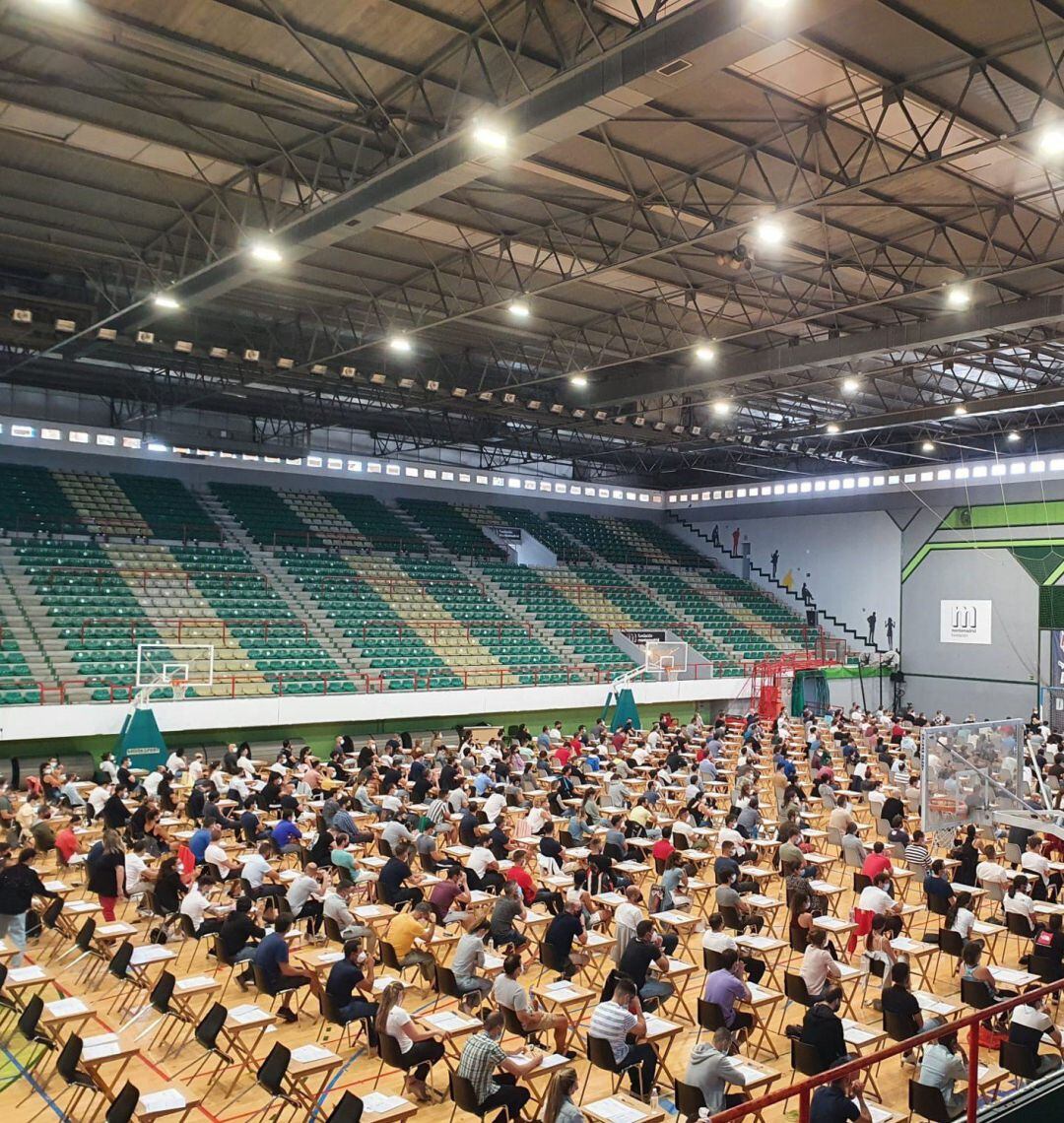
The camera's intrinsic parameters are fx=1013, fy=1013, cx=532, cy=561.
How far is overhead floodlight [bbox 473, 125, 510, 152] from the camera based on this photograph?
430 inches

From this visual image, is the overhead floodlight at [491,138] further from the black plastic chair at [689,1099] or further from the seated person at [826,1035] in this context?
the black plastic chair at [689,1099]

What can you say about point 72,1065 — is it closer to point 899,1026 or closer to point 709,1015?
point 709,1015

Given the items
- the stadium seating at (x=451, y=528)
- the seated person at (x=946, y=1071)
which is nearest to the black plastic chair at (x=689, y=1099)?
the seated person at (x=946, y=1071)

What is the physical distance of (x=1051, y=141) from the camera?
11.3m

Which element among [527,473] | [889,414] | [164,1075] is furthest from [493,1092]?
[527,473]

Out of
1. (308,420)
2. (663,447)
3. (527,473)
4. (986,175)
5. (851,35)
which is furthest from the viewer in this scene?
(527,473)

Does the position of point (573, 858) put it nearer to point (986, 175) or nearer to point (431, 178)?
point (431, 178)

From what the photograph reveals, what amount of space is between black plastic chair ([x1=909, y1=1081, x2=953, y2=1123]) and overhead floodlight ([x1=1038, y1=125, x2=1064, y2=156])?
9754mm

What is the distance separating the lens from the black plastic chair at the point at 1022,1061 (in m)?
8.38

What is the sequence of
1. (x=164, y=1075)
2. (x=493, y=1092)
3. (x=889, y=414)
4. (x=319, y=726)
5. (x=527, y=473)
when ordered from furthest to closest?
(x=527, y=473), (x=889, y=414), (x=319, y=726), (x=164, y=1075), (x=493, y=1092)

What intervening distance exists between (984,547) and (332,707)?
24.5 metres

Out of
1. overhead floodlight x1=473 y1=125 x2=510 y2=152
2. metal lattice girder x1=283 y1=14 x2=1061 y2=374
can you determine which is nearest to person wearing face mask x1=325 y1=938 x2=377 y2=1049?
overhead floodlight x1=473 y1=125 x2=510 y2=152

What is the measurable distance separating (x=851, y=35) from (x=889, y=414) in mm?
17979

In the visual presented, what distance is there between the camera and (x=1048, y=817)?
44.0 ft
